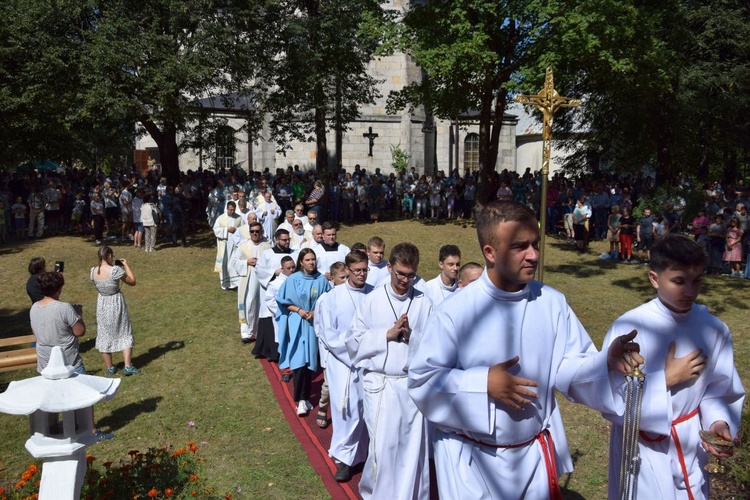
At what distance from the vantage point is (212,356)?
11.0 metres

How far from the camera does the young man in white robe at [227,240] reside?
1463cm

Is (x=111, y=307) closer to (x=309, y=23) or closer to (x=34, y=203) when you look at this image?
(x=34, y=203)

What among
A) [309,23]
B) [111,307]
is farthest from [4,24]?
[111,307]

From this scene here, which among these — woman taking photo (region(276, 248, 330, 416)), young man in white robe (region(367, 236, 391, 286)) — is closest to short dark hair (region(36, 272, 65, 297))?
woman taking photo (region(276, 248, 330, 416))

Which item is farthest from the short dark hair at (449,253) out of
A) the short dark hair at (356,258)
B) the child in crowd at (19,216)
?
the child in crowd at (19,216)

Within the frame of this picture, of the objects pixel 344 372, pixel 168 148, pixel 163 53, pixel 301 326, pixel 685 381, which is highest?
pixel 163 53

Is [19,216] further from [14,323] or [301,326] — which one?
[301,326]

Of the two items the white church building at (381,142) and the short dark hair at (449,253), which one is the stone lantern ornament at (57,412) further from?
the white church building at (381,142)

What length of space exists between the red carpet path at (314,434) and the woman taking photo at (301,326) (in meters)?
0.21

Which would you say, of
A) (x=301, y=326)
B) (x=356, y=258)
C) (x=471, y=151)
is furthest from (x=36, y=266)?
(x=471, y=151)

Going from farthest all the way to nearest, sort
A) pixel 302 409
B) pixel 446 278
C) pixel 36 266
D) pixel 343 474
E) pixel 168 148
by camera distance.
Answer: pixel 168 148, pixel 36 266, pixel 302 409, pixel 446 278, pixel 343 474

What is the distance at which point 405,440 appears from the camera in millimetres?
5625

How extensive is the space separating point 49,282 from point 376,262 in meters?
3.58

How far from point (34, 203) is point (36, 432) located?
61.2 ft
